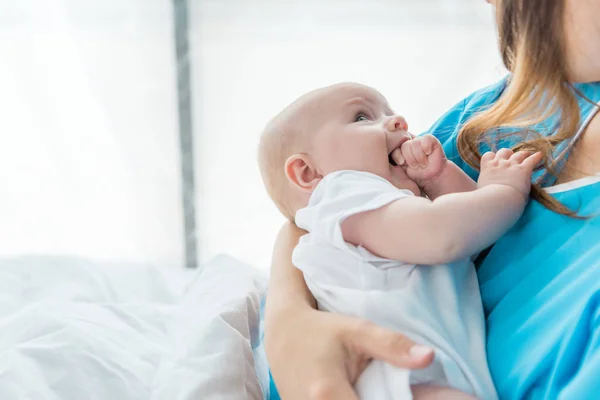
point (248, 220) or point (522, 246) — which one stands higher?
point (522, 246)

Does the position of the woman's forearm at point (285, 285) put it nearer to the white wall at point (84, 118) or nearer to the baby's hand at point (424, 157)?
the baby's hand at point (424, 157)

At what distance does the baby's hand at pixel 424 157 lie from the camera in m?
0.88

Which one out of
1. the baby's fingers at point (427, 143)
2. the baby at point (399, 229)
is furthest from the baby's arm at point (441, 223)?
the baby's fingers at point (427, 143)

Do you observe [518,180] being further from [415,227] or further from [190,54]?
[190,54]

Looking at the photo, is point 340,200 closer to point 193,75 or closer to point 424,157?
point 424,157

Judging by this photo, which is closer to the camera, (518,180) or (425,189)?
(518,180)

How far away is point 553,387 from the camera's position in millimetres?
665

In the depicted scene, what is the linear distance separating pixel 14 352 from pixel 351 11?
1826 mm

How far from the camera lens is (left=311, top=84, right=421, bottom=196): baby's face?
2.87ft

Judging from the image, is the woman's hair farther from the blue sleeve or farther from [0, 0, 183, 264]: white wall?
[0, 0, 183, 264]: white wall


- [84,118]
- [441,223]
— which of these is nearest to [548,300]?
[441,223]

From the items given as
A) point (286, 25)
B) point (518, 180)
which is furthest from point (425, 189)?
point (286, 25)

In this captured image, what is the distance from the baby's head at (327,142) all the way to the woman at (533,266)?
0.10 metres

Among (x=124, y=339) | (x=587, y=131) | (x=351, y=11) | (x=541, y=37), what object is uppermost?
(x=541, y=37)
